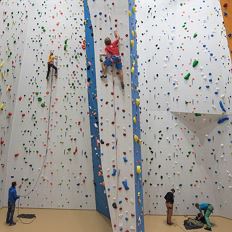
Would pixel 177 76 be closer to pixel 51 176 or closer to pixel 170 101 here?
pixel 170 101

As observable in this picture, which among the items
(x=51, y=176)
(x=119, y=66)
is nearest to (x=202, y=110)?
(x=119, y=66)

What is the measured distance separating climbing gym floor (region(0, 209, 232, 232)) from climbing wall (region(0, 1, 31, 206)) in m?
1.14

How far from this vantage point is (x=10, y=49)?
18.6ft

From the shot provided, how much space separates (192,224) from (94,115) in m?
2.67

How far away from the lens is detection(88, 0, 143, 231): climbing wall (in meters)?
3.76

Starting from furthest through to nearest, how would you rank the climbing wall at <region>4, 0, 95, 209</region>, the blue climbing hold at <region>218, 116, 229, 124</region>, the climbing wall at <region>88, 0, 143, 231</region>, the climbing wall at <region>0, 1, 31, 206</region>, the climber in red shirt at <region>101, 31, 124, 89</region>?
the climbing wall at <region>4, 0, 95, 209</region> < the blue climbing hold at <region>218, 116, 229, 124</region> < the climbing wall at <region>0, 1, 31, 206</region> < the climber in red shirt at <region>101, 31, 124, 89</region> < the climbing wall at <region>88, 0, 143, 231</region>

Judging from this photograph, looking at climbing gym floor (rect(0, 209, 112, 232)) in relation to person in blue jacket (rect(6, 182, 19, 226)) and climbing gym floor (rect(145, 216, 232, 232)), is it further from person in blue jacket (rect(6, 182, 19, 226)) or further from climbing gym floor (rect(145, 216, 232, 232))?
climbing gym floor (rect(145, 216, 232, 232))

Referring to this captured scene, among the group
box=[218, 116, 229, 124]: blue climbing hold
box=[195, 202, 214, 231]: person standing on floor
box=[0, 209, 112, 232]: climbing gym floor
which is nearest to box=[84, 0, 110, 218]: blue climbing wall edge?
box=[0, 209, 112, 232]: climbing gym floor

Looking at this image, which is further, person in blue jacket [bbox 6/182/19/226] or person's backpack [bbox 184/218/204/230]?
person's backpack [bbox 184/218/204/230]

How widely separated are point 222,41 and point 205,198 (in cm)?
318

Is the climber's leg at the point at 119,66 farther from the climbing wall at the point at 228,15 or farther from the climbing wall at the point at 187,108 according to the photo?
the climbing wall at the point at 187,108

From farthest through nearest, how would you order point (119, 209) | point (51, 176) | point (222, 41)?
point (51, 176)
point (222, 41)
point (119, 209)

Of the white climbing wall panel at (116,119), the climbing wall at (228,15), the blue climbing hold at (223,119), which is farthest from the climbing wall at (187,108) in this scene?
the climbing wall at (228,15)

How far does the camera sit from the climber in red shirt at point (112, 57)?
3.86 m
